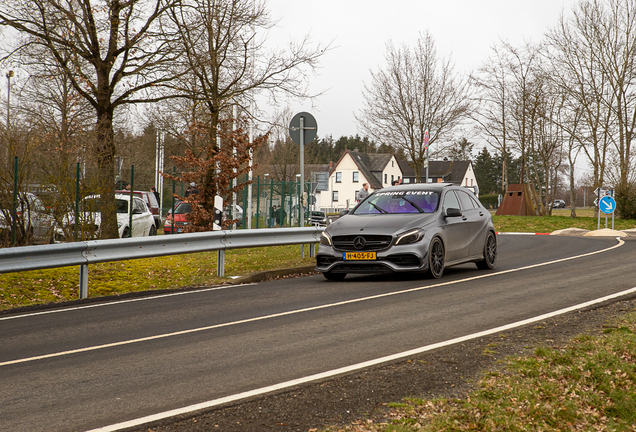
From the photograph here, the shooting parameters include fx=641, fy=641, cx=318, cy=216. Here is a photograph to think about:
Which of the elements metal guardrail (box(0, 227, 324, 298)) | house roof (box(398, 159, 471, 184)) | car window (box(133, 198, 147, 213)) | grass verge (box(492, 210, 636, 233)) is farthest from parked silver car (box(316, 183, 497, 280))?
house roof (box(398, 159, 471, 184))

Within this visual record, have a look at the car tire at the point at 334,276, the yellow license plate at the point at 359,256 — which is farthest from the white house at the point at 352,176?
the yellow license plate at the point at 359,256

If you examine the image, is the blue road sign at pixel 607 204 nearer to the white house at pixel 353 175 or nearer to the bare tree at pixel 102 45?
the bare tree at pixel 102 45

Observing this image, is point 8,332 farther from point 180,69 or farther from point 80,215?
point 180,69

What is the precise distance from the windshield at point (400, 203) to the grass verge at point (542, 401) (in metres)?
6.17

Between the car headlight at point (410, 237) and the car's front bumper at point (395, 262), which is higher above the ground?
the car headlight at point (410, 237)

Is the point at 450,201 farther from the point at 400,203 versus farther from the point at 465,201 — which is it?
the point at 400,203

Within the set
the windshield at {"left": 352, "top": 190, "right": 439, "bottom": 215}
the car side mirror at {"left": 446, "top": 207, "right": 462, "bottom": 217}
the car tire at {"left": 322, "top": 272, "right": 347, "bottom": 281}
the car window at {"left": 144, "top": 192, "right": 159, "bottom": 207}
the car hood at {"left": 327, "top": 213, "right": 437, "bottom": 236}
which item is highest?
A: the car window at {"left": 144, "top": 192, "right": 159, "bottom": 207}

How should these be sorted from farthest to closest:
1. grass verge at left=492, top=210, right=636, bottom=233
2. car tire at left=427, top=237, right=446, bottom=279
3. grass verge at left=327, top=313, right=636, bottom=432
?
grass verge at left=492, top=210, right=636, bottom=233, car tire at left=427, top=237, right=446, bottom=279, grass verge at left=327, top=313, right=636, bottom=432

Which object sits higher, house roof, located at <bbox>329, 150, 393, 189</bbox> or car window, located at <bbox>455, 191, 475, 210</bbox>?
house roof, located at <bbox>329, 150, 393, 189</bbox>

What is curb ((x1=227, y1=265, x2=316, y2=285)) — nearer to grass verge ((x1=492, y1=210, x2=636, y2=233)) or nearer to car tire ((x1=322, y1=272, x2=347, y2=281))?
car tire ((x1=322, y1=272, x2=347, y2=281))

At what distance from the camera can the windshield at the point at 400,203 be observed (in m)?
11.6

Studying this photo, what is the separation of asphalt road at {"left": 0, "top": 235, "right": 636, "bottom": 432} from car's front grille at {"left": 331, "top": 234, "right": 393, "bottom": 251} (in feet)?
2.08

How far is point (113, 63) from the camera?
17.8m

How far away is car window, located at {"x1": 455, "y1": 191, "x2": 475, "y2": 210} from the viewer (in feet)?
41.3
